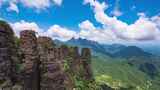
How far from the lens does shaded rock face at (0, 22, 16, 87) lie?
171 feet

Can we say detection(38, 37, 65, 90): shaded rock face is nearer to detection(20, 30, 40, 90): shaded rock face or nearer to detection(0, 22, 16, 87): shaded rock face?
detection(20, 30, 40, 90): shaded rock face

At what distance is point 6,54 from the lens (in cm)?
5316

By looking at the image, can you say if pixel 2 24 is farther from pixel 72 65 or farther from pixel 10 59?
pixel 72 65

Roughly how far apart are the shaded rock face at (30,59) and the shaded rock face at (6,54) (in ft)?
11.0

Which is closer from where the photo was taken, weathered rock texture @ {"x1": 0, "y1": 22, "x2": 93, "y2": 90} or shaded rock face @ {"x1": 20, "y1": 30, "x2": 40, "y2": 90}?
weathered rock texture @ {"x1": 0, "y1": 22, "x2": 93, "y2": 90}

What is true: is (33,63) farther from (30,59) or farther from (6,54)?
(6,54)

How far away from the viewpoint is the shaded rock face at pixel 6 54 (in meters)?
52.1

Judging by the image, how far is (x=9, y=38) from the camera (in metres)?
55.0

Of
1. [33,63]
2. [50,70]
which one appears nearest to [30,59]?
[33,63]

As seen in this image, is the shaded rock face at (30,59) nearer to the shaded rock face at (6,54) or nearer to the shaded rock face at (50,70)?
the shaded rock face at (50,70)

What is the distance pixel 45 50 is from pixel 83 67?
119114 mm

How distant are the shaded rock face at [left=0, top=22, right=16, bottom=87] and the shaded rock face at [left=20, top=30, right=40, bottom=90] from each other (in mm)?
3344

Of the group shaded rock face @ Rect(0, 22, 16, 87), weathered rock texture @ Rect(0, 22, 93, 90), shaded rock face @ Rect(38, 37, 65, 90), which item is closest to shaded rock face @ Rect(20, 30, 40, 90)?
weathered rock texture @ Rect(0, 22, 93, 90)

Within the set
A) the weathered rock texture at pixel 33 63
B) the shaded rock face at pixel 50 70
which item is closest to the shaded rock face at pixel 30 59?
the weathered rock texture at pixel 33 63
